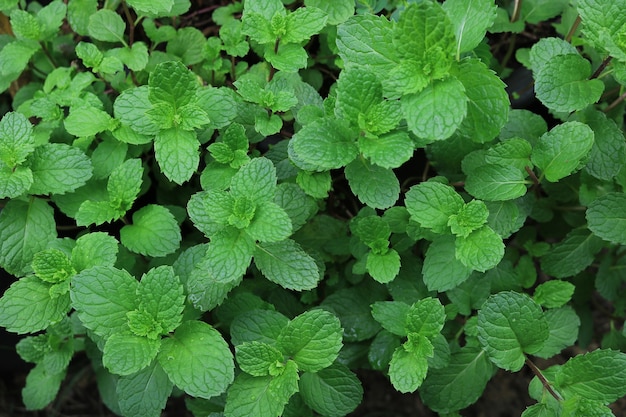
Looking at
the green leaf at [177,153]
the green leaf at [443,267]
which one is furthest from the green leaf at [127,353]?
the green leaf at [443,267]

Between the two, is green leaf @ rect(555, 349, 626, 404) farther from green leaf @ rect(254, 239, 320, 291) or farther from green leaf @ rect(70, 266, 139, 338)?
green leaf @ rect(70, 266, 139, 338)

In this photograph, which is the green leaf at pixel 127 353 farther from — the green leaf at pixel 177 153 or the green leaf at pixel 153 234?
the green leaf at pixel 177 153

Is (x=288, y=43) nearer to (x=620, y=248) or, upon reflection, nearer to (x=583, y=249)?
(x=583, y=249)

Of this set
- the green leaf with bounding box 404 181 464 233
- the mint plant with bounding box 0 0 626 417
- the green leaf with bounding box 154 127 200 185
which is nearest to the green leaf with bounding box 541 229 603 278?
the mint plant with bounding box 0 0 626 417

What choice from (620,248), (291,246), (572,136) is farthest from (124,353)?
(620,248)

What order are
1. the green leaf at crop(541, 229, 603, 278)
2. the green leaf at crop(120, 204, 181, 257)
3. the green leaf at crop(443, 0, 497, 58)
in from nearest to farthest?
the green leaf at crop(443, 0, 497, 58)
the green leaf at crop(120, 204, 181, 257)
the green leaf at crop(541, 229, 603, 278)
